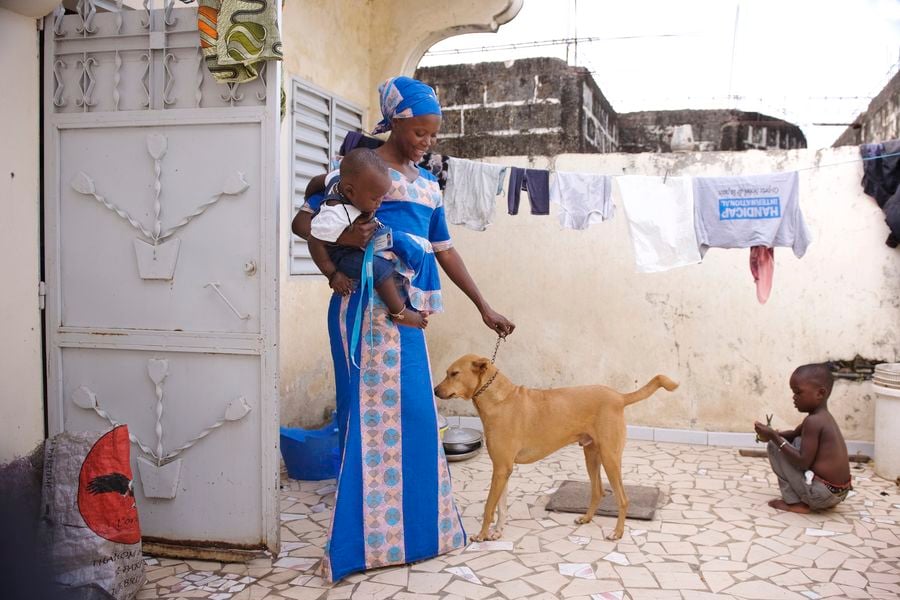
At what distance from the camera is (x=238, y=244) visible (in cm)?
362

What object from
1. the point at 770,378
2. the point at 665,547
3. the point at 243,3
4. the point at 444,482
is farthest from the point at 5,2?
the point at 770,378

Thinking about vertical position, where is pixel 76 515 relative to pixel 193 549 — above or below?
above

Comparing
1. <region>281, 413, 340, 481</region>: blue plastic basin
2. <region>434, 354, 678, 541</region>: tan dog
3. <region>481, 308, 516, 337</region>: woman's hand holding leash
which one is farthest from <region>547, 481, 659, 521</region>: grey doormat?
<region>281, 413, 340, 481</region>: blue plastic basin

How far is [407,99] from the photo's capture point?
331 centimetres

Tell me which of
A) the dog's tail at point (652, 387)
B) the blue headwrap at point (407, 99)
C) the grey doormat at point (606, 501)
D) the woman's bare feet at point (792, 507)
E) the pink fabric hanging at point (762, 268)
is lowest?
the grey doormat at point (606, 501)

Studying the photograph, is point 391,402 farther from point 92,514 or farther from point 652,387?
point 652,387

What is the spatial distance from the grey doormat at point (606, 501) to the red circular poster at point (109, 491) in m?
2.52

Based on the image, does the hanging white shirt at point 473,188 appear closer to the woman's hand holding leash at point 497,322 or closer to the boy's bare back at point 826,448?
the woman's hand holding leash at point 497,322

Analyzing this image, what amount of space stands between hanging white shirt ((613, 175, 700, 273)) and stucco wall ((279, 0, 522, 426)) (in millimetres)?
1964

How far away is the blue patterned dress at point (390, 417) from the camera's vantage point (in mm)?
3490

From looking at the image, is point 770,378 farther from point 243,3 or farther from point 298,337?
point 243,3

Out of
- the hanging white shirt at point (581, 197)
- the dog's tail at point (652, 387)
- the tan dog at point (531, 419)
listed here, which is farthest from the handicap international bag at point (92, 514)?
the hanging white shirt at point (581, 197)

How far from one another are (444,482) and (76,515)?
1.66m

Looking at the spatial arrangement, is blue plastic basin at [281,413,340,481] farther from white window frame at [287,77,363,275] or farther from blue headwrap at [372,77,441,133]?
blue headwrap at [372,77,441,133]
